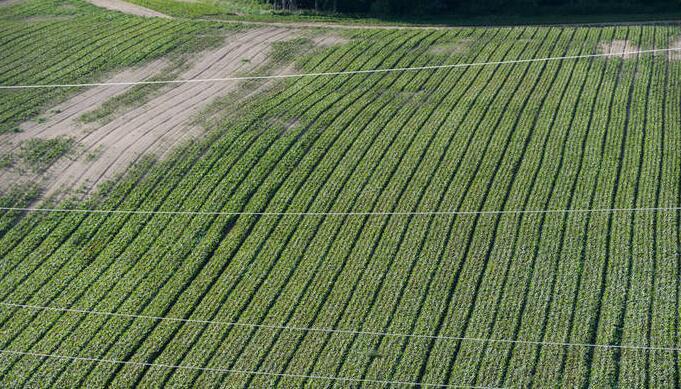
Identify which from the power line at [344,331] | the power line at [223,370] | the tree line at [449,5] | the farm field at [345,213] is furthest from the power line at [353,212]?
the tree line at [449,5]

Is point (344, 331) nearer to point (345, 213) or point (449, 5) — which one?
point (345, 213)

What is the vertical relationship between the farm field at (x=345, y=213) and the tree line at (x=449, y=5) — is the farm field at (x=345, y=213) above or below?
below

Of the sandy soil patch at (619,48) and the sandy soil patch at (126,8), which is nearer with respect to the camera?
the sandy soil patch at (619,48)

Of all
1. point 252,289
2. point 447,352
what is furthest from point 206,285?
point 447,352

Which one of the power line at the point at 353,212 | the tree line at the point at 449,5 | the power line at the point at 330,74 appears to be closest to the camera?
the power line at the point at 353,212

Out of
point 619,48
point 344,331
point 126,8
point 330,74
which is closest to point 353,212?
point 344,331

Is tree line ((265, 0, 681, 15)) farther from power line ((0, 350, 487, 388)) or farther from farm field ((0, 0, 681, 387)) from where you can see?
power line ((0, 350, 487, 388))

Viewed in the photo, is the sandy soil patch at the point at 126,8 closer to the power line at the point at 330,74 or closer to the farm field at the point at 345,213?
the farm field at the point at 345,213
